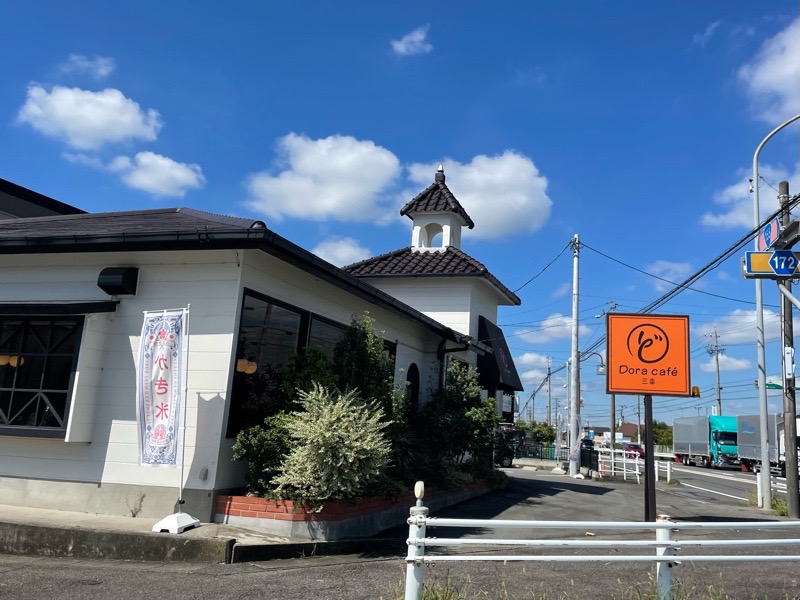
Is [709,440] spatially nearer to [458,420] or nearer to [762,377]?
[762,377]

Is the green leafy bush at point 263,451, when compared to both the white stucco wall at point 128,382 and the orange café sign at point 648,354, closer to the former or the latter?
the white stucco wall at point 128,382

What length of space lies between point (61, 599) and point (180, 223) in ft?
16.5

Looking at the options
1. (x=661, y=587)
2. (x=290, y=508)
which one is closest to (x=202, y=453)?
(x=290, y=508)

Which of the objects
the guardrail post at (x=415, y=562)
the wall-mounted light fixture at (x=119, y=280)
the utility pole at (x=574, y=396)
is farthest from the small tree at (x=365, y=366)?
the utility pole at (x=574, y=396)

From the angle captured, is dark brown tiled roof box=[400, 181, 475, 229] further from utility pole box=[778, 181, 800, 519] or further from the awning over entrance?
utility pole box=[778, 181, 800, 519]

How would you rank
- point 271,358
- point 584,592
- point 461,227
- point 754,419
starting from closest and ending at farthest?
1. point 584,592
2. point 271,358
3. point 461,227
4. point 754,419

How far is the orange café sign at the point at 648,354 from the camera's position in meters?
10.2

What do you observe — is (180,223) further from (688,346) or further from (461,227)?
(461,227)

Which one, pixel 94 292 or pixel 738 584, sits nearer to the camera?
pixel 738 584

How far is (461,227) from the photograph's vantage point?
63.8ft

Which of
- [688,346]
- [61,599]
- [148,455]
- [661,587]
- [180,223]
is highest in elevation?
[180,223]

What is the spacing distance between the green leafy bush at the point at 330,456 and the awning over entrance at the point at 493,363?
10052 millimetres

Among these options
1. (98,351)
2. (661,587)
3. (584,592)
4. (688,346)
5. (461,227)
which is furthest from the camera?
(461,227)

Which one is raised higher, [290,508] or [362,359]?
[362,359]
